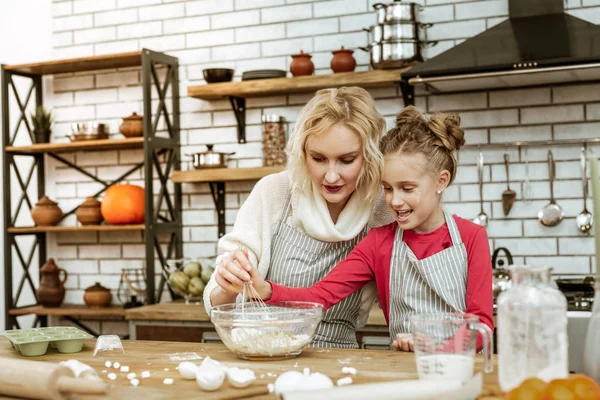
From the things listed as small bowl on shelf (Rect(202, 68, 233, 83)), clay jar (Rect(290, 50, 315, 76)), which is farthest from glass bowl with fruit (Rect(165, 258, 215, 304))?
clay jar (Rect(290, 50, 315, 76))

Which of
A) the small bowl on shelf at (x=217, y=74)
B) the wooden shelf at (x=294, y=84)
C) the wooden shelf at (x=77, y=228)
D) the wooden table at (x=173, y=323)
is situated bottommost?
the wooden table at (x=173, y=323)

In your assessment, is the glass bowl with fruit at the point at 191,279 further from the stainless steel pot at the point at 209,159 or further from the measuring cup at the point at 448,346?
the measuring cup at the point at 448,346

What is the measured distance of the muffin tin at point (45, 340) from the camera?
77.5 inches

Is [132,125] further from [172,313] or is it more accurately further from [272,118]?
[172,313]

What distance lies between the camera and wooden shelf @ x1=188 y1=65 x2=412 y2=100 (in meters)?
3.93

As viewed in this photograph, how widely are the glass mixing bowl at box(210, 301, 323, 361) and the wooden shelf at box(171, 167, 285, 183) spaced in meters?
2.29

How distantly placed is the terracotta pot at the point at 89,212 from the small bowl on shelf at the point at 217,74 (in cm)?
102

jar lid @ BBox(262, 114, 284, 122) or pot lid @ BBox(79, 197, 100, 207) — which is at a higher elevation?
jar lid @ BBox(262, 114, 284, 122)

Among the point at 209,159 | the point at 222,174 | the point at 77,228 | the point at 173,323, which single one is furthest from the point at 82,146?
the point at 173,323

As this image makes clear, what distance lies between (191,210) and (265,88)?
3.06 feet

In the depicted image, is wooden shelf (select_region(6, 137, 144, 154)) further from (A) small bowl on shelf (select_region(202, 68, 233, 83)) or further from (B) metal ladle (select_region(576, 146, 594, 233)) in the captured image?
(B) metal ladle (select_region(576, 146, 594, 233))

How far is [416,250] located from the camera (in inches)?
88.8

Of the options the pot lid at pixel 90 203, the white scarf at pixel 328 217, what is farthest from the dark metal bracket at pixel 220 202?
the white scarf at pixel 328 217

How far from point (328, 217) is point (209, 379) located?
3.39 ft
